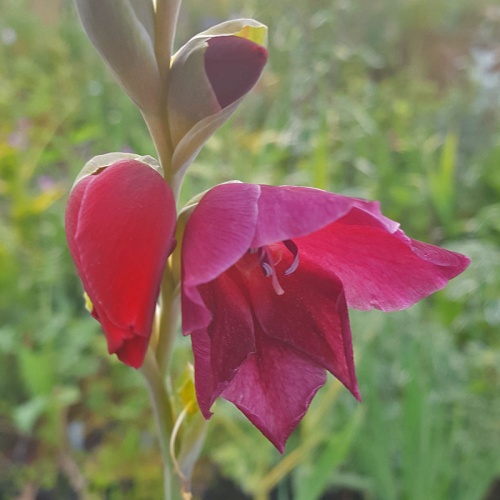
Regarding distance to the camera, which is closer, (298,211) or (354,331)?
(298,211)

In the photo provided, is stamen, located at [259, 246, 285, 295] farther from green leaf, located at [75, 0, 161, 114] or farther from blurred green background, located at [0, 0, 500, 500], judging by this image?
blurred green background, located at [0, 0, 500, 500]

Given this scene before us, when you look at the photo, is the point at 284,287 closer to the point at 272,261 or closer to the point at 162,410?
the point at 272,261

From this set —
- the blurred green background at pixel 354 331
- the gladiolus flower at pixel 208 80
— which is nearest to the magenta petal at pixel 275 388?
the gladiolus flower at pixel 208 80

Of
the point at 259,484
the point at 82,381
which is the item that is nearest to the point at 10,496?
the point at 82,381

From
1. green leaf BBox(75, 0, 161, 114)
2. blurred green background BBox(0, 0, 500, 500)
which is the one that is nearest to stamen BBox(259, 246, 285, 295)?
green leaf BBox(75, 0, 161, 114)

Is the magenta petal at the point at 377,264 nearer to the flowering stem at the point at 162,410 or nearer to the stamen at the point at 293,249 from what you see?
the stamen at the point at 293,249

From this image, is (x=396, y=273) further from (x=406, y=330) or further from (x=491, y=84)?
(x=491, y=84)

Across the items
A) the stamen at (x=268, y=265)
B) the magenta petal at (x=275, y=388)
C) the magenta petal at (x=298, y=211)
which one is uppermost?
the magenta petal at (x=298, y=211)

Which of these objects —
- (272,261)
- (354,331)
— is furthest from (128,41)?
(354,331)
